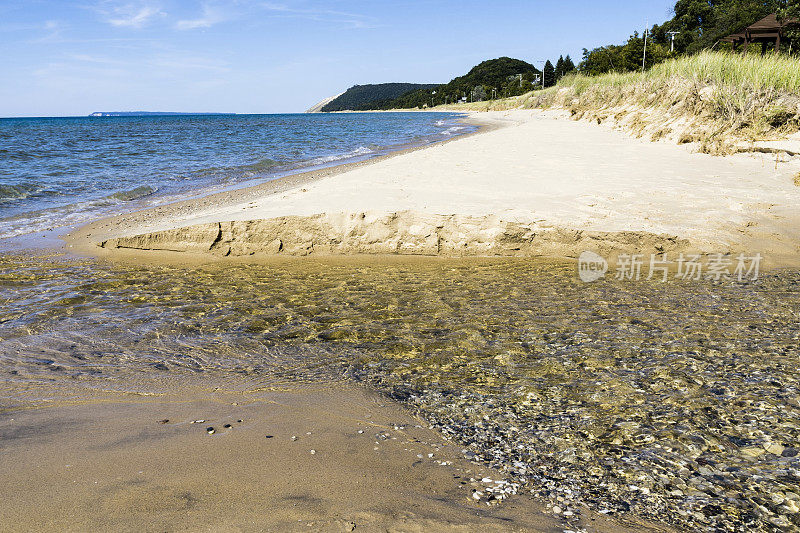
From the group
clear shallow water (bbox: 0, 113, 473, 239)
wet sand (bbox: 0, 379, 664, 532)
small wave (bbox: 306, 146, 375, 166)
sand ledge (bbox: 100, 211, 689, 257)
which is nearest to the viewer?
wet sand (bbox: 0, 379, 664, 532)

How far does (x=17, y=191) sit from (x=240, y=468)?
12804 millimetres

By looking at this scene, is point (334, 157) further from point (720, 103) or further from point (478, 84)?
point (478, 84)

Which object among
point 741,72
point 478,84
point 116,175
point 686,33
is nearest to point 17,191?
point 116,175

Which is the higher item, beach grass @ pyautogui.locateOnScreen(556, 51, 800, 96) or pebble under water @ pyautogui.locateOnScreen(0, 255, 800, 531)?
beach grass @ pyautogui.locateOnScreen(556, 51, 800, 96)

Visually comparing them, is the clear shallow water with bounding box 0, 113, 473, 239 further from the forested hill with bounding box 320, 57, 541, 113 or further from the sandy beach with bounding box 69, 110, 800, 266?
the forested hill with bounding box 320, 57, 541, 113

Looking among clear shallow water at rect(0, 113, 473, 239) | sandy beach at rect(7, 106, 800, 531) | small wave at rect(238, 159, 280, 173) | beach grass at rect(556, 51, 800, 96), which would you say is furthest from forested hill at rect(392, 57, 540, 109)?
sandy beach at rect(7, 106, 800, 531)

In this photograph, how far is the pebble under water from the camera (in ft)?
6.90

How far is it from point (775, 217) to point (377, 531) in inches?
274

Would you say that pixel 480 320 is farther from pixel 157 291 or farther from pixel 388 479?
pixel 157 291

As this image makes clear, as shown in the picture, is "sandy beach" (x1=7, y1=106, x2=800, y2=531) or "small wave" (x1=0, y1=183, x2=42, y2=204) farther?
"small wave" (x1=0, y1=183, x2=42, y2=204)

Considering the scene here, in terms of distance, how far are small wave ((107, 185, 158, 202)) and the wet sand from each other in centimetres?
919

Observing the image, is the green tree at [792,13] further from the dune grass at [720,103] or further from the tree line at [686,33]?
the dune grass at [720,103]

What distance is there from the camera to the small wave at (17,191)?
10.9m

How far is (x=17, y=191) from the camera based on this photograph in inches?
452
